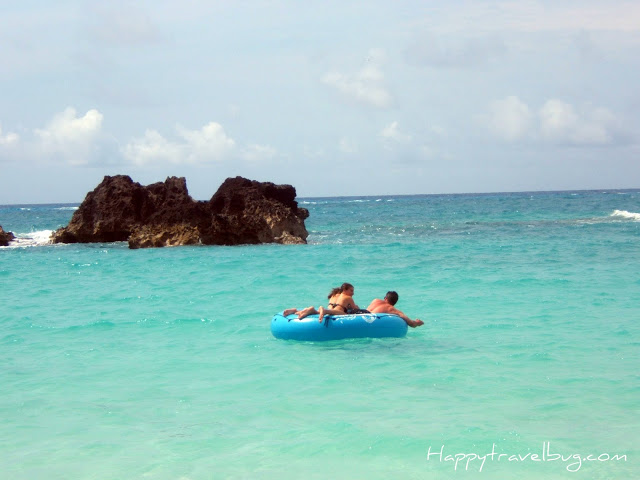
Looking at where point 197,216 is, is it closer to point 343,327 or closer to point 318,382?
point 343,327

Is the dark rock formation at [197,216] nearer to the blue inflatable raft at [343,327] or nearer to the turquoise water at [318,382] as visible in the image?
the turquoise water at [318,382]

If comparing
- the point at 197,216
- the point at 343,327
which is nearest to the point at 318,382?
the point at 343,327

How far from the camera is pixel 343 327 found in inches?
432

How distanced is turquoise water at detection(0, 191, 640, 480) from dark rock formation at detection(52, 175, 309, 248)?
1013 cm

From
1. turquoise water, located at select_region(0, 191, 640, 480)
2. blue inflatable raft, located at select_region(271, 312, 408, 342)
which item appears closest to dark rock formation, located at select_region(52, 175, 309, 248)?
turquoise water, located at select_region(0, 191, 640, 480)

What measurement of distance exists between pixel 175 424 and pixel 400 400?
250 centimetres

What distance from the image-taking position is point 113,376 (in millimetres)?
9484

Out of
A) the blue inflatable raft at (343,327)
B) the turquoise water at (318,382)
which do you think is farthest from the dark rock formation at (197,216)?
the blue inflatable raft at (343,327)

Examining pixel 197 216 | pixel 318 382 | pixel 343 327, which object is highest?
pixel 197 216

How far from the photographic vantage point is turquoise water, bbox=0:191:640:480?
6.60m

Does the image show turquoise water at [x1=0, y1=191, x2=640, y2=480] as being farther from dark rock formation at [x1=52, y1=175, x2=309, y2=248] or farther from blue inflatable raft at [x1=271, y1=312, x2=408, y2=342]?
dark rock formation at [x1=52, y1=175, x2=309, y2=248]

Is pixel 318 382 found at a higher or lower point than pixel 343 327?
lower

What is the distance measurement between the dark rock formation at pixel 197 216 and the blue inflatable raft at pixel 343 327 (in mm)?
17464

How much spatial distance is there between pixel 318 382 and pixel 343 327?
203 cm
